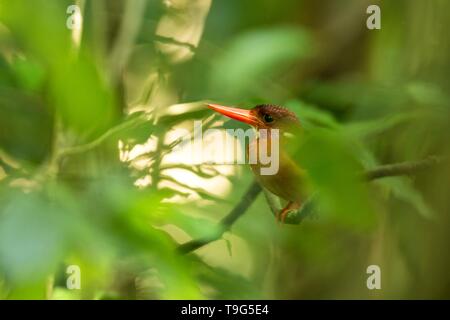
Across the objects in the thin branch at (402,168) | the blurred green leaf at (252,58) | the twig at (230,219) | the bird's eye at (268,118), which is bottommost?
the twig at (230,219)

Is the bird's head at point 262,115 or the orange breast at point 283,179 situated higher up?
the bird's head at point 262,115

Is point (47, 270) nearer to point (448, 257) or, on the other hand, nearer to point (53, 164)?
point (53, 164)

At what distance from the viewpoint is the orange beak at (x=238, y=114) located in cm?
48

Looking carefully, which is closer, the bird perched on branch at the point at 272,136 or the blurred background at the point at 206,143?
the blurred background at the point at 206,143

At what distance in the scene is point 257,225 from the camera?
0.49 m

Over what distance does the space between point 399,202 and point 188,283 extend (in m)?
0.26

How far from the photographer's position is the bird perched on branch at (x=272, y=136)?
0.44m

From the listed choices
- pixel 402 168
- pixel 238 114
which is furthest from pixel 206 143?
pixel 402 168

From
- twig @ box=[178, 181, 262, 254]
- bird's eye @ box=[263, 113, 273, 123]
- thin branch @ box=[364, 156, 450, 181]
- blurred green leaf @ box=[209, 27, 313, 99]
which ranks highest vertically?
blurred green leaf @ box=[209, 27, 313, 99]

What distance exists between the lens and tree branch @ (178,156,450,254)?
404mm

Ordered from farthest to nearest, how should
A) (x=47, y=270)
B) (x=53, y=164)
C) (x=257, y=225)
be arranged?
(x=257, y=225) → (x=53, y=164) → (x=47, y=270)

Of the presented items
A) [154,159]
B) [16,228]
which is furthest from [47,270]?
[154,159]

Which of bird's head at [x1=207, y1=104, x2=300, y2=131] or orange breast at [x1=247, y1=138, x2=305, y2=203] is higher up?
bird's head at [x1=207, y1=104, x2=300, y2=131]

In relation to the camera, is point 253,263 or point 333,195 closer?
point 333,195
